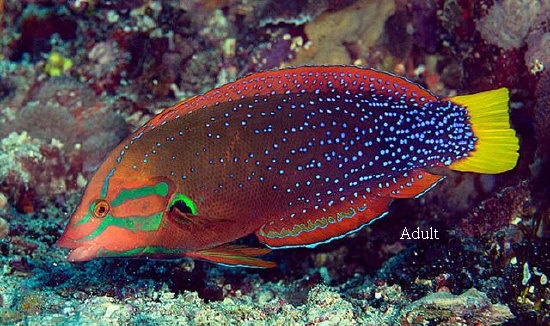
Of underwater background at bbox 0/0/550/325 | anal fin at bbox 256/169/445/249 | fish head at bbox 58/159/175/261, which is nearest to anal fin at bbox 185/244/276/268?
anal fin at bbox 256/169/445/249

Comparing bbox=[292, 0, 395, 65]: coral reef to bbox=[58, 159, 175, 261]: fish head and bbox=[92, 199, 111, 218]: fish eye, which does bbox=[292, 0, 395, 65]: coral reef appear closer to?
bbox=[58, 159, 175, 261]: fish head

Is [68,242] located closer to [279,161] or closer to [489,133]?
[279,161]

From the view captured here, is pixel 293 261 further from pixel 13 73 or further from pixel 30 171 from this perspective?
pixel 13 73

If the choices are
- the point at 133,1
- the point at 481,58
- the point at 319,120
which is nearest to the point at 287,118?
the point at 319,120

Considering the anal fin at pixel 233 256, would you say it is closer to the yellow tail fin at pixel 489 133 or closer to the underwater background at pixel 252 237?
the underwater background at pixel 252 237

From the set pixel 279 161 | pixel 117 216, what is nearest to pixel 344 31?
pixel 279 161
